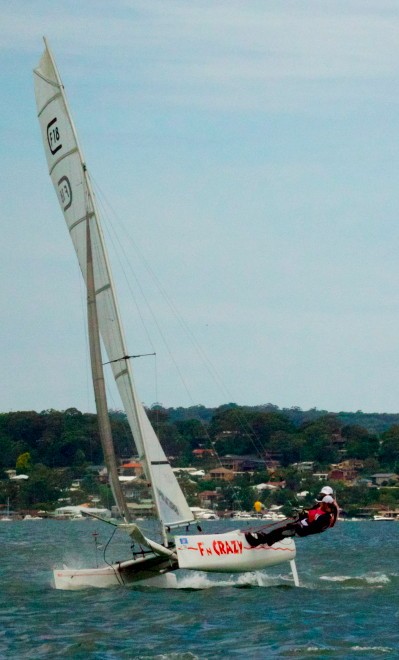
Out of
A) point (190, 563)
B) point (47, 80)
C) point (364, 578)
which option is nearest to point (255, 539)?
point (190, 563)

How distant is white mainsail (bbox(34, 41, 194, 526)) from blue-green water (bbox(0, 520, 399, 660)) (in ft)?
5.38

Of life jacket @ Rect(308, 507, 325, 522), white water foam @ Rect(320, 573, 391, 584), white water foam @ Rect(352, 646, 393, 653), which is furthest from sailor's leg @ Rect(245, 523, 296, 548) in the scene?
white water foam @ Rect(352, 646, 393, 653)

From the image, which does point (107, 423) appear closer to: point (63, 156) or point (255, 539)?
point (255, 539)

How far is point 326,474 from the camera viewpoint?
316ft

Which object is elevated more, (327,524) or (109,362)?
(109,362)

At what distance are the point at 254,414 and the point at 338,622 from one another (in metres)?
85.8

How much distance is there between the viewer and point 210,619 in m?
19.3

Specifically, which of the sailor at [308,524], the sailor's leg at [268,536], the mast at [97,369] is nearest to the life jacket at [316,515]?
the sailor at [308,524]

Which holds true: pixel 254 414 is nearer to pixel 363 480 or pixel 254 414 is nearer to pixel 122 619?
pixel 363 480

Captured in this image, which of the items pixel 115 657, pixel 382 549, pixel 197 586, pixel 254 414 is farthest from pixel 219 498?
pixel 115 657

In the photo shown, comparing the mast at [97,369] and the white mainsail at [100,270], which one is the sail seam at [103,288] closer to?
the white mainsail at [100,270]

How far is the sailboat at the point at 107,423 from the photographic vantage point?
→ 22.2 metres

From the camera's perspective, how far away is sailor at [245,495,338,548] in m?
22.0

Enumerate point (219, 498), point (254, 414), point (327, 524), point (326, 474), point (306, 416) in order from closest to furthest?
1. point (327, 524)
2. point (219, 498)
3. point (326, 474)
4. point (254, 414)
5. point (306, 416)
